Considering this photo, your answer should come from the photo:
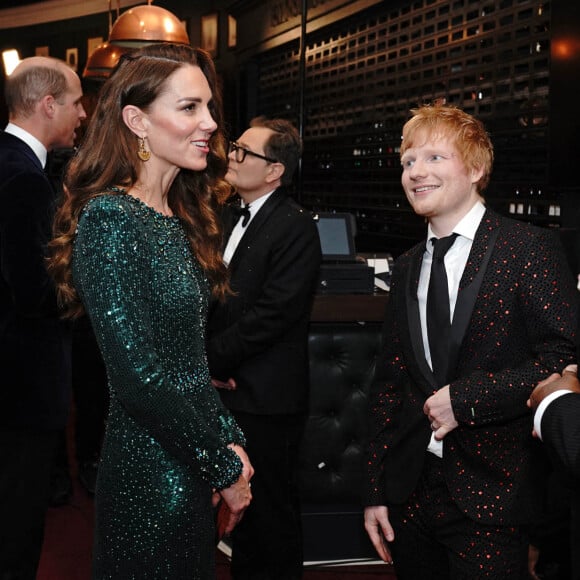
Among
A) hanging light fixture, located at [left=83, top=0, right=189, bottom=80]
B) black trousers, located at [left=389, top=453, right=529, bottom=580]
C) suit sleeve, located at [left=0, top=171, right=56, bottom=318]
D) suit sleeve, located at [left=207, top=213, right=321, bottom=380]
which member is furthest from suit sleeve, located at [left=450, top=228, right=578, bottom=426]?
hanging light fixture, located at [left=83, top=0, right=189, bottom=80]

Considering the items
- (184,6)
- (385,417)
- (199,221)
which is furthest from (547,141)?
(184,6)

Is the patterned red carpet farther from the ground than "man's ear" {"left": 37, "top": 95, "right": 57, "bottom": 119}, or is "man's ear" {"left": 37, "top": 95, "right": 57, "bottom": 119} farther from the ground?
"man's ear" {"left": 37, "top": 95, "right": 57, "bottom": 119}

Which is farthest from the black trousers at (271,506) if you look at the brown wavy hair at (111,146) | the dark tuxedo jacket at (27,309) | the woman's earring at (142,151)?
the woman's earring at (142,151)

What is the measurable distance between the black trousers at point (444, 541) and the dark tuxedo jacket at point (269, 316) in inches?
35.0

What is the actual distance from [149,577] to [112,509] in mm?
151

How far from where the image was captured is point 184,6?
8.19 m

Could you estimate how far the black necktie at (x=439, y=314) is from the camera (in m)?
1.87

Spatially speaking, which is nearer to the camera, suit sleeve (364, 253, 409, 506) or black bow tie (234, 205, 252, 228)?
suit sleeve (364, 253, 409, 506)

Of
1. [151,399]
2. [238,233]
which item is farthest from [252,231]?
[151,399]

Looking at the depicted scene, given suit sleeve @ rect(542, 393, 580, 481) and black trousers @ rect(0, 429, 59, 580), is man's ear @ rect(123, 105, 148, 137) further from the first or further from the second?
black trousers @ rect(0, 429, 59, 580)

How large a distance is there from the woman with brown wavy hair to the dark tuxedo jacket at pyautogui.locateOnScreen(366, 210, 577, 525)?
49cm

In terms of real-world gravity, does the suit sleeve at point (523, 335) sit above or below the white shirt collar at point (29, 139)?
below

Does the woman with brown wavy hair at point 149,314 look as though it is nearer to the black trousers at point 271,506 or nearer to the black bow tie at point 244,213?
the black trousers at point 271,506

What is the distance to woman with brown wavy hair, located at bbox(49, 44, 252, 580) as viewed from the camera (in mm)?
1464
